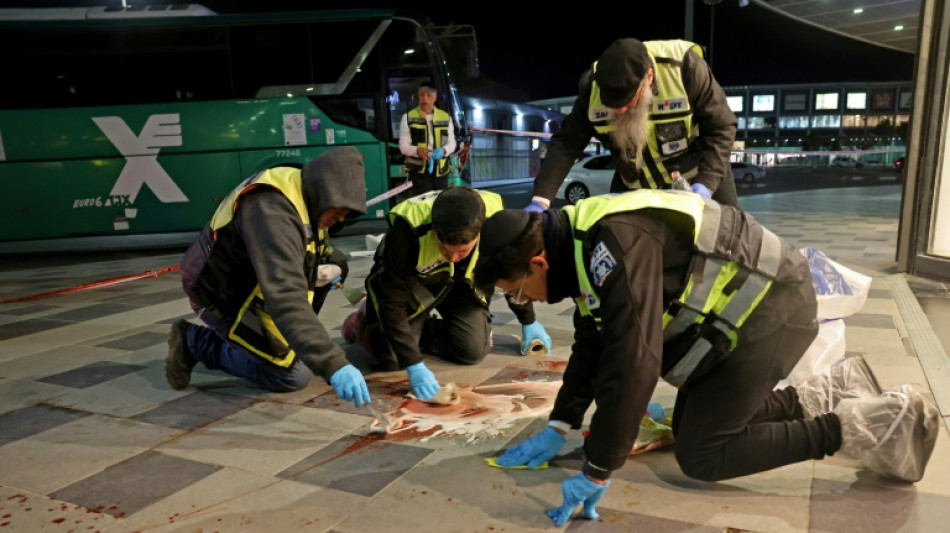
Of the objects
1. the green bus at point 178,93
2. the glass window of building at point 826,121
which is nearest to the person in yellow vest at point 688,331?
the green bus at point 178,93

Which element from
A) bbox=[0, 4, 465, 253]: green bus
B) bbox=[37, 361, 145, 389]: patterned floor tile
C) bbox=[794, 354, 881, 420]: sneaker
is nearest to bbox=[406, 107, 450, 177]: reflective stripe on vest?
bbox=[0, 4, 465, 253]: green bus

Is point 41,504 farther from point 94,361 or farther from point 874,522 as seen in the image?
point 874,522

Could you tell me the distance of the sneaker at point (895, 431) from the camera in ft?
6.37

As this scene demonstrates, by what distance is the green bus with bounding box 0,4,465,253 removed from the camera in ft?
27.6

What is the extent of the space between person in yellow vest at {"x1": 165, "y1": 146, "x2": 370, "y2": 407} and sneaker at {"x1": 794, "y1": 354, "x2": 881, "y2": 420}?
1.55 metres

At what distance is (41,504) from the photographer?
2.10m

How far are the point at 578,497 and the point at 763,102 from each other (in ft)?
224

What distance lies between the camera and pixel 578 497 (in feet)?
5.93

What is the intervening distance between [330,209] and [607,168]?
492 inches

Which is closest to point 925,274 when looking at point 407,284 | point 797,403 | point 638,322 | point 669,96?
point 669,96

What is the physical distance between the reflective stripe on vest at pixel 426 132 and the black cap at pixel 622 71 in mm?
4974

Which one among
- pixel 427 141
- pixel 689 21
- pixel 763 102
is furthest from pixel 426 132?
pixel 763 102

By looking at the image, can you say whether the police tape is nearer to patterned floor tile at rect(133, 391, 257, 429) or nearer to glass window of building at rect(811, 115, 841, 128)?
patterned floor tile at rect(133, 391, 257, 429)

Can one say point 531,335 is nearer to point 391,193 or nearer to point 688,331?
point 688,331
